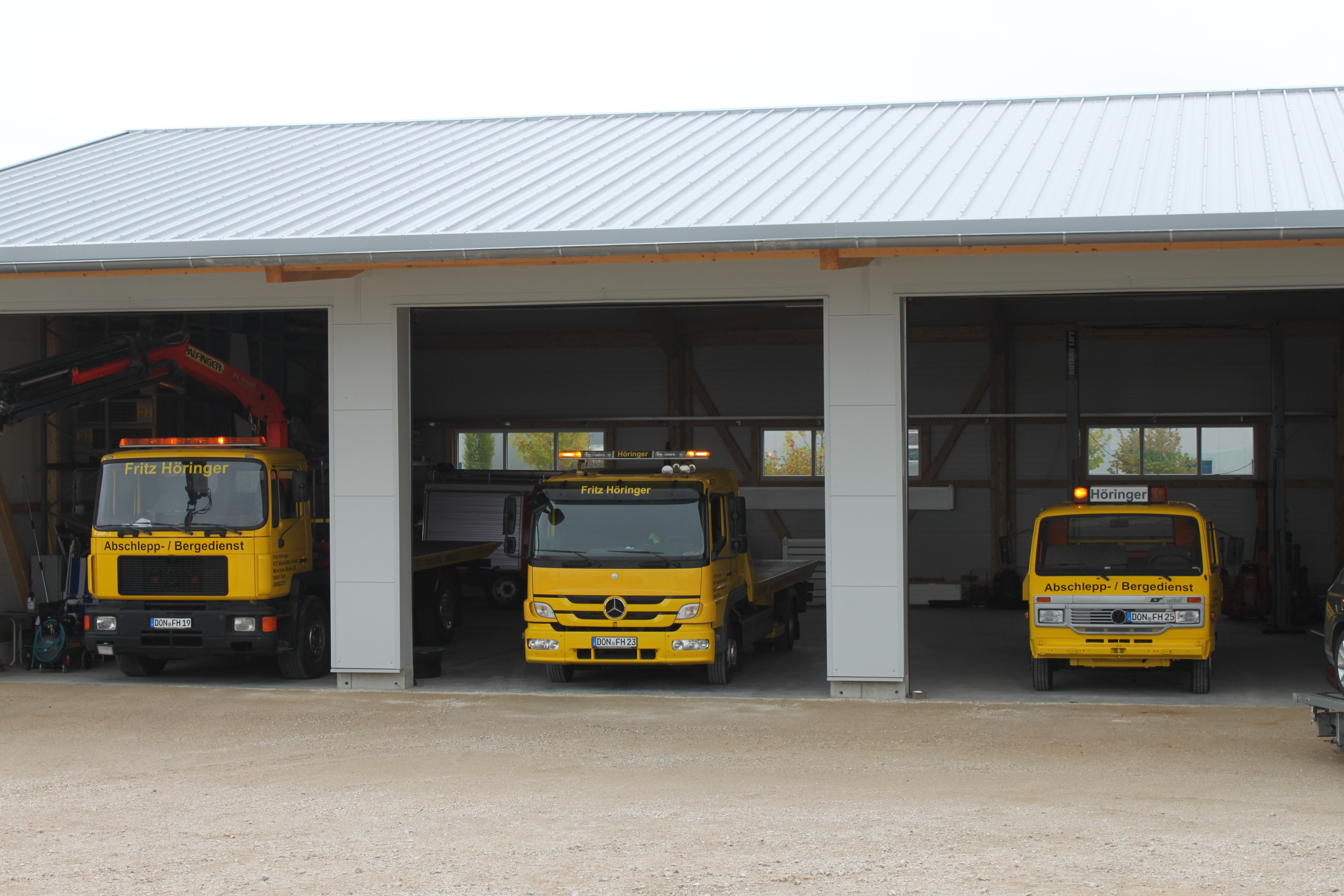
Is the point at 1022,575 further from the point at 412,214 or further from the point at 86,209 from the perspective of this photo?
the point at 86,209

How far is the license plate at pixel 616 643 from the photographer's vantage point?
1167 centimetres

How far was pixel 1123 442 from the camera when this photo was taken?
70.2 feet

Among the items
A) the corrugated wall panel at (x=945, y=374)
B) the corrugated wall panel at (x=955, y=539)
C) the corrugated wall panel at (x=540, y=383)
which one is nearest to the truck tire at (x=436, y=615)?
the corrugated wall panel at (x=540, y=383)

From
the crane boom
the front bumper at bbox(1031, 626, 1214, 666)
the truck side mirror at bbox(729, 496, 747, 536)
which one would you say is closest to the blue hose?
the crane boom

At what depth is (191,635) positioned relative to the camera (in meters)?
12.2

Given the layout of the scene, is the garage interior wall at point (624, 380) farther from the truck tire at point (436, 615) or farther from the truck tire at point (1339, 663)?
the truck tire at point (1339, 663)

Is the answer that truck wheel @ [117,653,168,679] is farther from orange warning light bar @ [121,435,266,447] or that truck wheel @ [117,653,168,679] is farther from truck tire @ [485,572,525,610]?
truck tire @ [485,572,525,610]

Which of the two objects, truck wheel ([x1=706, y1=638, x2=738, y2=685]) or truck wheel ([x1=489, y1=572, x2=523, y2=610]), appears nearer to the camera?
truck wheel ([x1=706, y1=638, x2=738, y2=685])

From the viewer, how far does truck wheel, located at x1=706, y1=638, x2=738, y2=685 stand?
12.1 metres

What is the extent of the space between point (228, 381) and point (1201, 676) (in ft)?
34.6

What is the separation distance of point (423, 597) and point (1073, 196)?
9013 millimetres

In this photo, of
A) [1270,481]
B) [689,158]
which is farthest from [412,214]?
[1270,481]

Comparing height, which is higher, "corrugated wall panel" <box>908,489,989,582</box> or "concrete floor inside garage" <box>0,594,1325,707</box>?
"corrugated wall panel" <box>908,489,989,582</box>

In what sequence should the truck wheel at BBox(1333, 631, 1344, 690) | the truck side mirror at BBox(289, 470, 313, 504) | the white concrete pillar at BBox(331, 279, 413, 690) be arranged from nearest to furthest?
the truck wheel at BBox(1333, 631, 1344, 690) → the white concrete pillar at BBox(331, 279, 413, 690) → the truck side mirror at BBox(289, 470, 313, 504)
